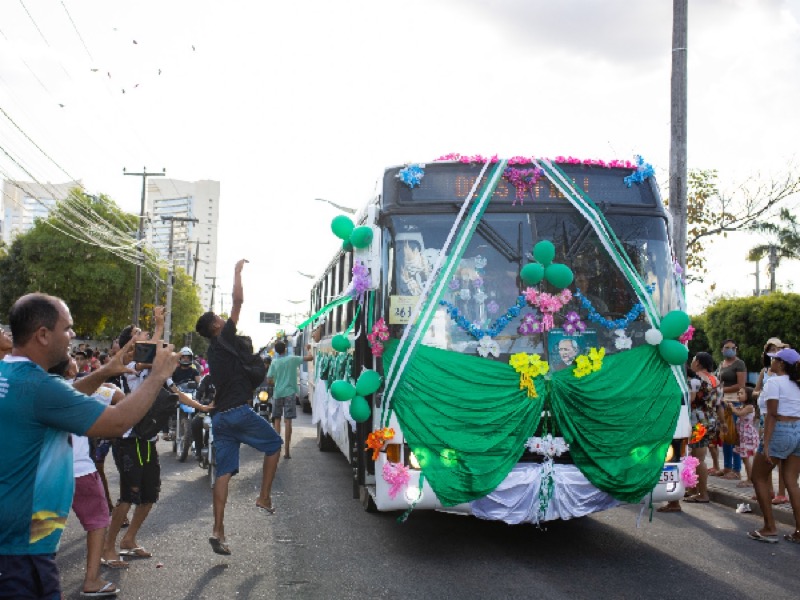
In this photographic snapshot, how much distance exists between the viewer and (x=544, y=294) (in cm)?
690

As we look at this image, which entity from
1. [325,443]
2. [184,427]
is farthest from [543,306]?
[184,427]

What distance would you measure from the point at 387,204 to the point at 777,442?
13.5 feet

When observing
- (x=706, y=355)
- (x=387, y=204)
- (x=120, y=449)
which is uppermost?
(x=387, y=204)

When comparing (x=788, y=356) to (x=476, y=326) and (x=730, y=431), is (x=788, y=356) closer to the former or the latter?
(x=476, y=326)

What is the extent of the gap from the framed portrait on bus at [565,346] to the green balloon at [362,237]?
1.75m

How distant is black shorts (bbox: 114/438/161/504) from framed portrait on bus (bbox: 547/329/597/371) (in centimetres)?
334

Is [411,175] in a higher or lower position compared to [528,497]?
higher

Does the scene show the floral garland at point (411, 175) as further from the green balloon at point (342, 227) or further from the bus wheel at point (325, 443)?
the bus wheel at point (325, 443)

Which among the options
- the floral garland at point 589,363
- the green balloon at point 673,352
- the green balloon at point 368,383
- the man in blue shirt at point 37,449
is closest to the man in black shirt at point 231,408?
the green balloon at point 368,383

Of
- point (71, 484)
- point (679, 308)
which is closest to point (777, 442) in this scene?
A: point (679, 308)

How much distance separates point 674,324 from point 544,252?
1.27 metres

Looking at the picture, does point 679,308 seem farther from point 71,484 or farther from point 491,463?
point 71,484

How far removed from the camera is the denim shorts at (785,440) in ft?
24.7

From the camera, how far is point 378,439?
667cm
